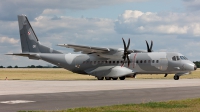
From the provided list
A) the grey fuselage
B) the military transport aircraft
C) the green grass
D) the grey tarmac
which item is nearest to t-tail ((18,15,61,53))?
the military transport aircraft

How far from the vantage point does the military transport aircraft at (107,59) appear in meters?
49.3

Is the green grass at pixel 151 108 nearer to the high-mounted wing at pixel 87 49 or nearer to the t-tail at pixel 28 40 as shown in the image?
the high-mounted wing at pixel 87 49

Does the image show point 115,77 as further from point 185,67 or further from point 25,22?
point 25,22

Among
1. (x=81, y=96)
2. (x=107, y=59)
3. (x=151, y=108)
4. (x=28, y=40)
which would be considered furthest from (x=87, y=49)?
(x=151, y=108)

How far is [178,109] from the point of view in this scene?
15789 mm

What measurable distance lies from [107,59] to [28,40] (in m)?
12.1

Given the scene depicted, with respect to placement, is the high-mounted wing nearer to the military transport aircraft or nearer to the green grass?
the military transport aircraft

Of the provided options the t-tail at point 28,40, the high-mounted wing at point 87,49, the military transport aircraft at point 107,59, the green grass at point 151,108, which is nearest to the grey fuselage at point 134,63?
the military transport aircraft at point 107,59

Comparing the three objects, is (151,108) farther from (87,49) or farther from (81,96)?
(87,49)

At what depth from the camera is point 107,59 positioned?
52406mm

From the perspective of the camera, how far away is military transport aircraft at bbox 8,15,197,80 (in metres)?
49.3

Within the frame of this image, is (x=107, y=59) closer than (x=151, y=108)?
No

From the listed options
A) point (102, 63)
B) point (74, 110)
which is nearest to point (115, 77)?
point (102, 63)

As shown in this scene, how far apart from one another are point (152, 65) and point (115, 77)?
17.8 feet
